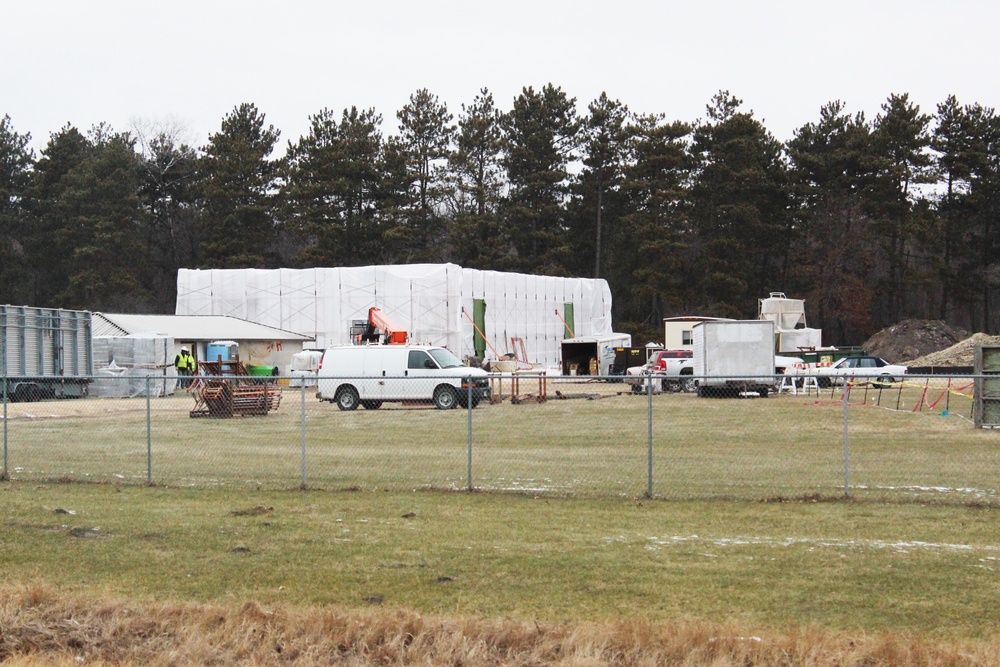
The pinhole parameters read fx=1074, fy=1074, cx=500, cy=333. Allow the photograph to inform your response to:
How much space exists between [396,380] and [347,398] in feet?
5.54

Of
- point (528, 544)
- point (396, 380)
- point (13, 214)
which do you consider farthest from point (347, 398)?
point (13, 214)

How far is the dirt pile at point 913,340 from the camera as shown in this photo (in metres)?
67.4

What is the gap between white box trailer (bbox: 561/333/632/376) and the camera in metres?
55.2

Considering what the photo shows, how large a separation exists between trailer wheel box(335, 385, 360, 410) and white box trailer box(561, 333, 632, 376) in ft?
80.2

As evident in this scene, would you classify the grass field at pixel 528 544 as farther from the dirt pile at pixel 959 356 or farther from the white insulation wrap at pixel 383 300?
the white insulation wrap at pixel 383 300

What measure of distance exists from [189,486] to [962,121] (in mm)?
70071

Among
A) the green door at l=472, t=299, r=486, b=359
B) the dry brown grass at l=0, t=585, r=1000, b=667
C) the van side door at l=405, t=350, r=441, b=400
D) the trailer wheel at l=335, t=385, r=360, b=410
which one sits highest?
the green door at l=472, t=299, r=486, b=359

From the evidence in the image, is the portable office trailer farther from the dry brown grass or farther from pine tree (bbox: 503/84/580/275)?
pine tree (bbox: 503/84/580/275)

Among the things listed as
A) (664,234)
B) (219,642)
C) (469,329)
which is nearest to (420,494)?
(219,642)

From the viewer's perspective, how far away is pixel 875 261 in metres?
75.9

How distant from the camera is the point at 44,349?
40781mm

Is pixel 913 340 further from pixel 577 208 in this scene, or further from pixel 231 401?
pixel 231 401

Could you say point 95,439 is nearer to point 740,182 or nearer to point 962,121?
point 740,182

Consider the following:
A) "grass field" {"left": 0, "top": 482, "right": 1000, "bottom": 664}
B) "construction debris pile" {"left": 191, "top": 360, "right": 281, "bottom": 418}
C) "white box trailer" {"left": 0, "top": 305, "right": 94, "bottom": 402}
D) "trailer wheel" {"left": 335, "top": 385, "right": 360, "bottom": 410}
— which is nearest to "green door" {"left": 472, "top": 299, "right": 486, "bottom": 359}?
"white box trailer" {"left": 0, "top": 305, "right": 94, "bottom": 402}
